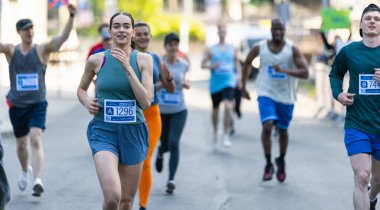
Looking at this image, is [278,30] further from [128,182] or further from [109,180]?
[109,180]

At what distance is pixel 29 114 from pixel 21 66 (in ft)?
1.69

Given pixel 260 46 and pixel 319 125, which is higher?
pixel 260 46

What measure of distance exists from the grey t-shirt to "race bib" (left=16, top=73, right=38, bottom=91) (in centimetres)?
134

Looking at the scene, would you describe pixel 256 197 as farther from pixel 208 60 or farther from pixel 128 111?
pixel 208 60

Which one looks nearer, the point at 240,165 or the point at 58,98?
the point at 240,165

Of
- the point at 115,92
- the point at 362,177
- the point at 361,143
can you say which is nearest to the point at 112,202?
the point at 115,92

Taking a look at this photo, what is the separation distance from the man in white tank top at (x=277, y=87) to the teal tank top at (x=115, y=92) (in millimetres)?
4280

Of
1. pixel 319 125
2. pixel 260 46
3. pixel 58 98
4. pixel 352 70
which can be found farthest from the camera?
pixel 58 98

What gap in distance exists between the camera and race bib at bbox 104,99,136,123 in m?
6.96

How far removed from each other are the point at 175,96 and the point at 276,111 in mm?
1314

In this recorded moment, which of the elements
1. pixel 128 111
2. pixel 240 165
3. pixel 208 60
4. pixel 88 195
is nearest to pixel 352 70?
pixel 128 111

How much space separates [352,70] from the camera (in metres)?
7.77

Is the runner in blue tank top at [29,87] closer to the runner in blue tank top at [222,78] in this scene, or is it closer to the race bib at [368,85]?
the race bib at [368,85]

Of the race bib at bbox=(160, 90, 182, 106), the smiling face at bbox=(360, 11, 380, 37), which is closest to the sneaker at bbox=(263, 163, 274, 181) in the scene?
the race bib at bbox=(160, 90, 182, 106)
